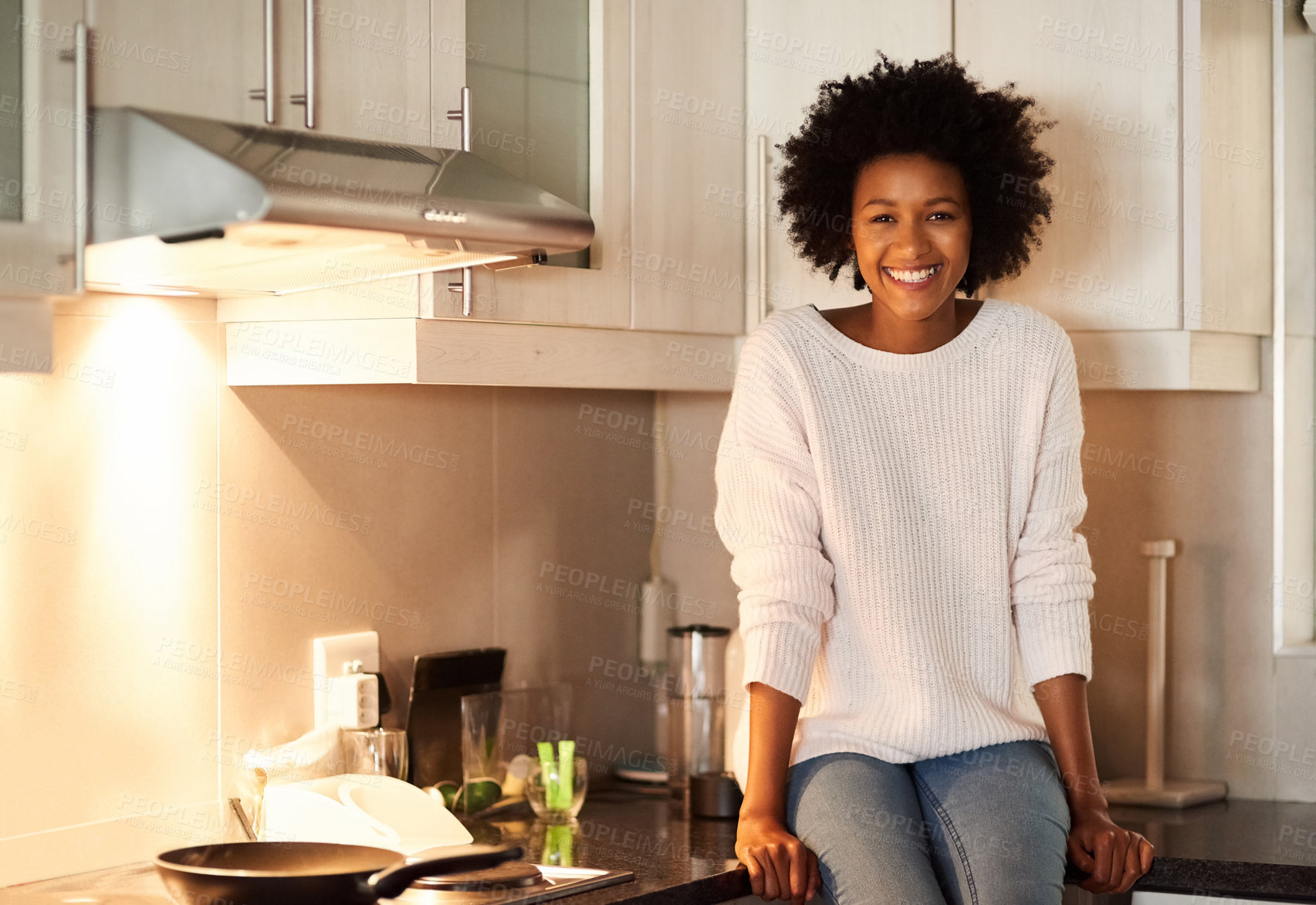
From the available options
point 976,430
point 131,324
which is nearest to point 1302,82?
point 976,430

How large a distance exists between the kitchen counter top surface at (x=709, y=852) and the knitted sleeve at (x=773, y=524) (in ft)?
0.74

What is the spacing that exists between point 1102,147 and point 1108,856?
835mm

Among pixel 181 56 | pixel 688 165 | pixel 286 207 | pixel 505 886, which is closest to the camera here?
pixel 286 207

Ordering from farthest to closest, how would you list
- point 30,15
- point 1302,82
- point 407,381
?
point 1302,82 → point 407,381 → point 30,15

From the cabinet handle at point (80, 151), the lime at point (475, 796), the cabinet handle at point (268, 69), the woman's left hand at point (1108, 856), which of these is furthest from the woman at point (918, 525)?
the cabinet handle at point (80, 151)

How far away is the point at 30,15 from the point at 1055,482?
1.14 metres

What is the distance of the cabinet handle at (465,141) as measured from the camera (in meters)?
1.55

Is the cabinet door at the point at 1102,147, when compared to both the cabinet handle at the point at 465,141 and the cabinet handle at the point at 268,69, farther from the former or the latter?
the cabinet handle at the point at 268,69

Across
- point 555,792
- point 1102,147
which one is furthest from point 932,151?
point 555,792

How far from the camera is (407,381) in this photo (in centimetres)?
157

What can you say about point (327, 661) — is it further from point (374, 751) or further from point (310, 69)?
point (310, 69)

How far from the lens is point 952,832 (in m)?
1.53

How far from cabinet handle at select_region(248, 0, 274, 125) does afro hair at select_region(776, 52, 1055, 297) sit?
670mm

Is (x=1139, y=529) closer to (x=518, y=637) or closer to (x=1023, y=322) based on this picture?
(x=1023, y=322)
